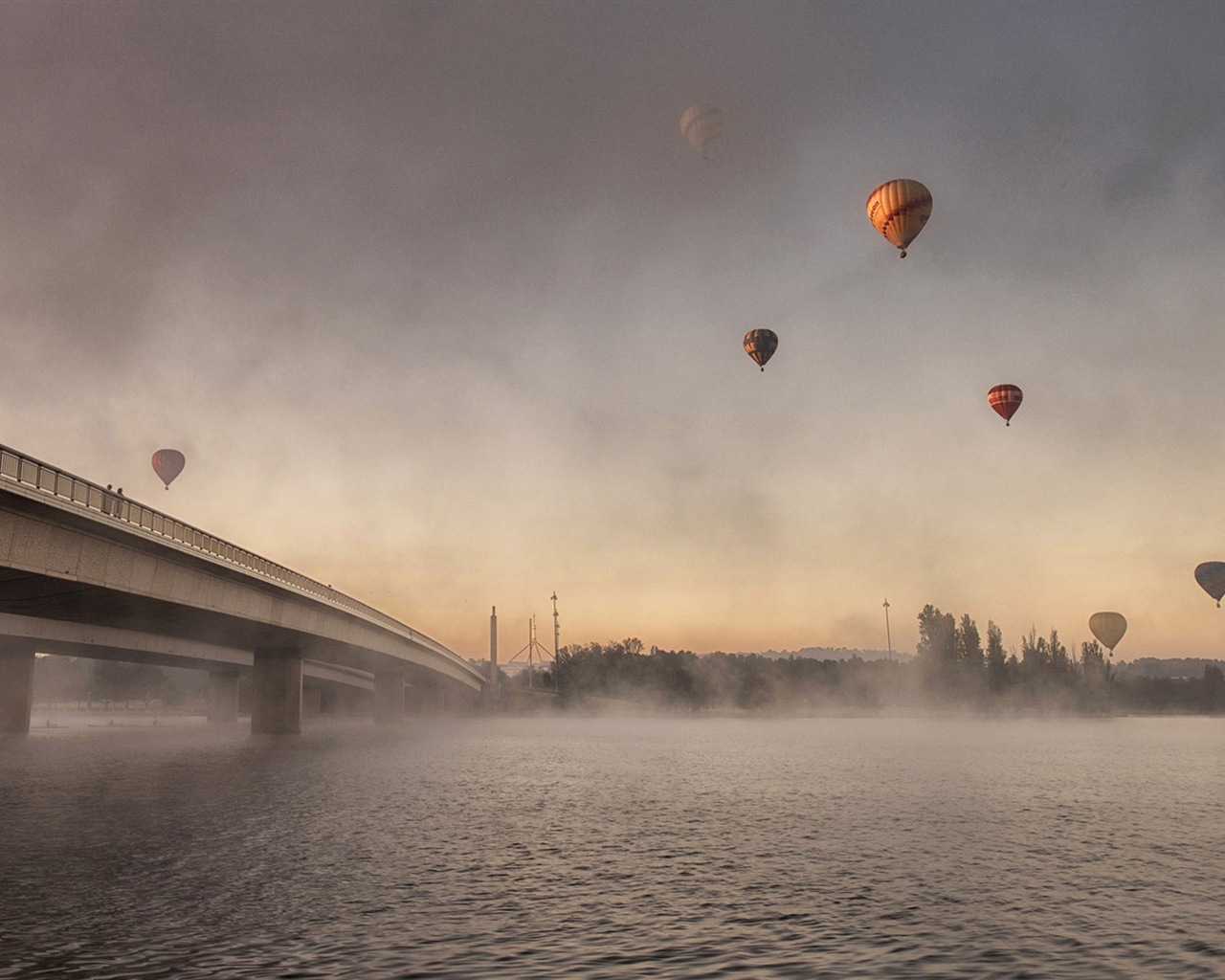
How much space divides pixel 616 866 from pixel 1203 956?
1335cm

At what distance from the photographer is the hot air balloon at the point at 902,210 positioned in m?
58.0

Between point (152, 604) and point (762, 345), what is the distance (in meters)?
44.5

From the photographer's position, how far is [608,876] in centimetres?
2403

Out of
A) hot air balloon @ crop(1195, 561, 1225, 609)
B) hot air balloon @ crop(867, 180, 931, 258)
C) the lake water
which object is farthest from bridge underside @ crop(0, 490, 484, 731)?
hot air balloon @ crop(1195, 561, 1225, 609)

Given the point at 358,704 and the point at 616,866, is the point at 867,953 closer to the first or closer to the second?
the point at 616,866

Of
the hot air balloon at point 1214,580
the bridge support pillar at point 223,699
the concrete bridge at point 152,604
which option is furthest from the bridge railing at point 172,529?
the hot air balloon at point 1214,580

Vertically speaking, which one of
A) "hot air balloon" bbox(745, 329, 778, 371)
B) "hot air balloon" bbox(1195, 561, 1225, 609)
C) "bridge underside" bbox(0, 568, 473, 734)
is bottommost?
"bridge underside" bbox(0, 568, 473, 734)

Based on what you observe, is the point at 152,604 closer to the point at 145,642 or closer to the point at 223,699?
the point at 145,642

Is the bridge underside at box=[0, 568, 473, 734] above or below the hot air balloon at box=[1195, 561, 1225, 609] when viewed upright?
below

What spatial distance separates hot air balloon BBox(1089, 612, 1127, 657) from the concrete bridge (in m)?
110

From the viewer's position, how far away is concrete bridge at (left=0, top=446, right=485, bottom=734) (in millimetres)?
41688

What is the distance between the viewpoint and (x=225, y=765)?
6025cm

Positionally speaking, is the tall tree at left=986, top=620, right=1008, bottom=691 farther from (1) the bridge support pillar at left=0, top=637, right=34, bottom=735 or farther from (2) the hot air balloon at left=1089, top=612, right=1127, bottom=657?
(1) the bridge support pillar at left=0, top=637, right=34, bottom=735

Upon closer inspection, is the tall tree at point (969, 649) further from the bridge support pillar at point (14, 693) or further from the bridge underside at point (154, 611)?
the bridge support pillar at point (14, 693)
